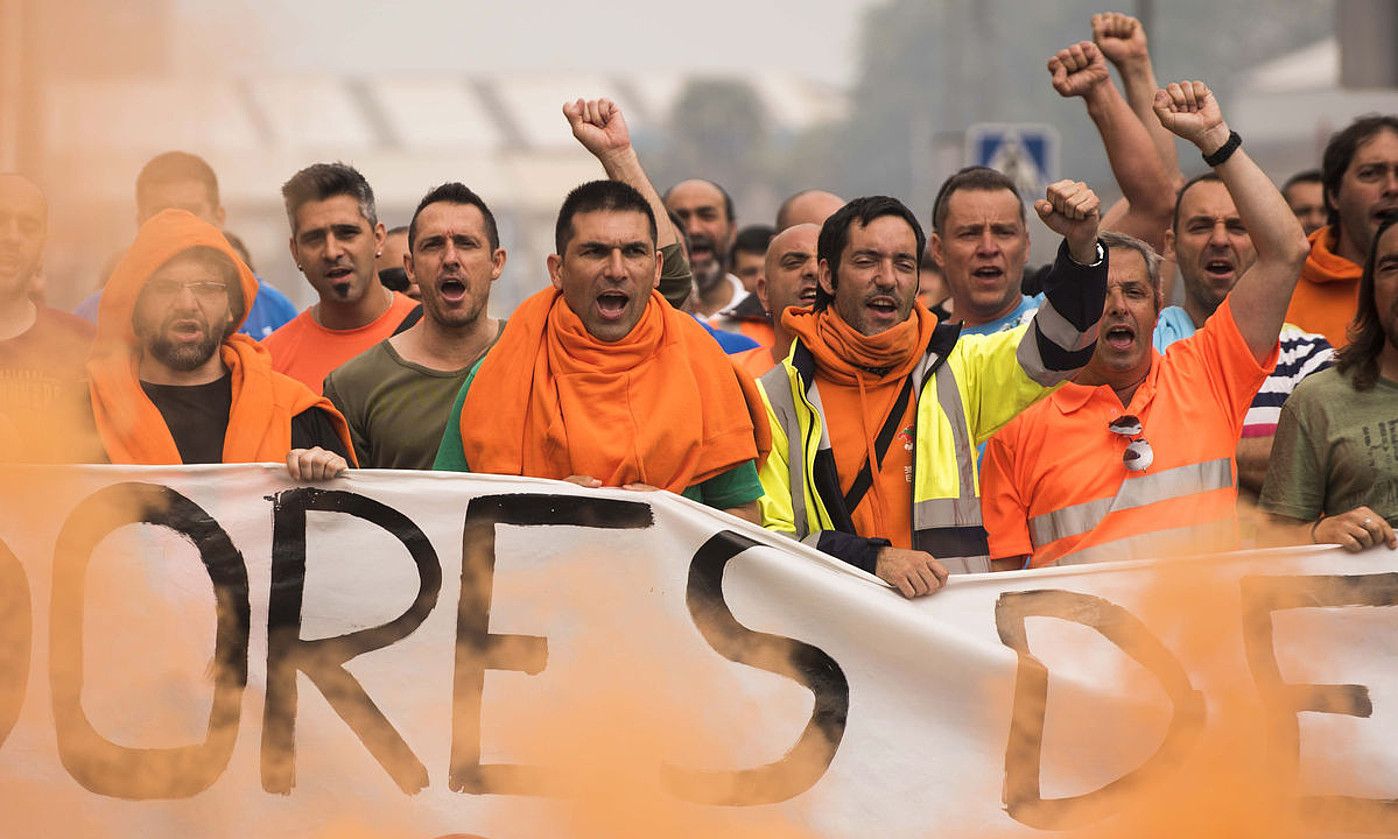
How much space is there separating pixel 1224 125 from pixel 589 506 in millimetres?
1849

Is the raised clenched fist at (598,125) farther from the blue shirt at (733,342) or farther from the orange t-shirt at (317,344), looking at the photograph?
the blue shirt at (733,342)

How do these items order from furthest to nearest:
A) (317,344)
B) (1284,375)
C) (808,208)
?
(808,208) → (317,344) → (1284,375)

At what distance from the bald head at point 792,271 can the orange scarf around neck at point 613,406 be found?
1.40m

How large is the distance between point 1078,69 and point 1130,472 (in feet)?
4.84

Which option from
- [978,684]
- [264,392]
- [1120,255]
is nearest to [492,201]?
[264,392]

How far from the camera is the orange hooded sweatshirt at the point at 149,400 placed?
4.64 meters

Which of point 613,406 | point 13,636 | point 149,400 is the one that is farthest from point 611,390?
point 13,636

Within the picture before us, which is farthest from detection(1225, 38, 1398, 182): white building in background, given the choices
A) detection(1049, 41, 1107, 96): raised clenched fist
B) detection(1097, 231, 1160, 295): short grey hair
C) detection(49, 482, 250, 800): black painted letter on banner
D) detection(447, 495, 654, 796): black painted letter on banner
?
detection(49, 482, 250, 800): black painted letter on banner

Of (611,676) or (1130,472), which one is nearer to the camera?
(611,676)

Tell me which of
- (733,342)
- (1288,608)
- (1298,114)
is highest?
(1298,114)

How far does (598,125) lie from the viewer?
556 centimetres

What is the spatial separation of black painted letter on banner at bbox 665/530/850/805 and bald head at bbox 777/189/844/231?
8.86ft

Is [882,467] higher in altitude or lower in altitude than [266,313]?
lower

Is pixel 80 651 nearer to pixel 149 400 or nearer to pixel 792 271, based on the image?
pixel 149 400
